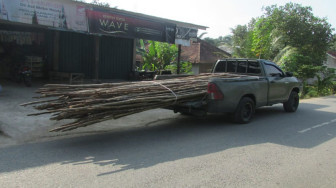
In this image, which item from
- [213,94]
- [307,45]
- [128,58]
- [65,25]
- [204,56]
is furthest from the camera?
[204,56]

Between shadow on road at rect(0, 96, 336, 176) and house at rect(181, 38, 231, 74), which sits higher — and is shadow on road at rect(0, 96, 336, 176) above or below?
below

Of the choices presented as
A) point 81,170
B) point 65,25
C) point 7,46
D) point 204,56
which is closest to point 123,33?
point 65,25

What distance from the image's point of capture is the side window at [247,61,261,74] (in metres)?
8.31

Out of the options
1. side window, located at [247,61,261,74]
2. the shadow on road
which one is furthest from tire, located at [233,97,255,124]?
side window, located at [247,61,261,74]

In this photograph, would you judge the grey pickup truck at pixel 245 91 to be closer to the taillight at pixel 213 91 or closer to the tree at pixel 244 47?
the taillight at pixel 213 91

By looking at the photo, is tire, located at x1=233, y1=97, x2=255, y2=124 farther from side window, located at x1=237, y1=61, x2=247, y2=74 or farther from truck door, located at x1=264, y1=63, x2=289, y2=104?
side window, located at x1=237, y1=61, x2=247, y2=74

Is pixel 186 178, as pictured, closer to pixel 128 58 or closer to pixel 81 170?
pixel 81 170

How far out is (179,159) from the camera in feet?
15.3

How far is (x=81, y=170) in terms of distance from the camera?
4090 mm

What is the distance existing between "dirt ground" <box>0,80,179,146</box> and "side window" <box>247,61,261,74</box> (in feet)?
8.38

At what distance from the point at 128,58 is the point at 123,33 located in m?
4.23

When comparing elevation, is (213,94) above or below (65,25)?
below

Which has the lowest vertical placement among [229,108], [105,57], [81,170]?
[81,170]

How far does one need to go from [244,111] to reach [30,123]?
5.36 metres
